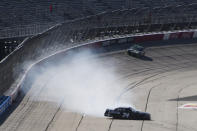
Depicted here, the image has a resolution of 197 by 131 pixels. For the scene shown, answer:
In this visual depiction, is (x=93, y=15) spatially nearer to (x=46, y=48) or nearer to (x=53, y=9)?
(x=53, y=9)

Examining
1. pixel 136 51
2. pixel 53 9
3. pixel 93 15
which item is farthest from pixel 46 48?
pixel 53 9

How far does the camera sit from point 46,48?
39.3 metres

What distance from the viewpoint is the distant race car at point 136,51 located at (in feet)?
154

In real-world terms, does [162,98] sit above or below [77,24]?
below

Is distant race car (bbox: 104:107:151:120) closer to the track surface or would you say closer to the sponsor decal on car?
the track surface

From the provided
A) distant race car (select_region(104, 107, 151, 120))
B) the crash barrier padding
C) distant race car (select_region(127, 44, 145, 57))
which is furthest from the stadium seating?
distant race car (select_region(104, 107, 151, 120))

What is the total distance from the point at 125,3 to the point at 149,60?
57.3 ft

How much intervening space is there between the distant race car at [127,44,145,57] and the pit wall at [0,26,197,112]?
1974mm

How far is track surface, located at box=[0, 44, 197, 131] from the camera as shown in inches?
1095

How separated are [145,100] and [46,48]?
1067 centimetres

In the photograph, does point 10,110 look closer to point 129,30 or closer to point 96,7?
point 129,30

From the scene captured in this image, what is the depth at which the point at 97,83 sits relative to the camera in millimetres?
38000

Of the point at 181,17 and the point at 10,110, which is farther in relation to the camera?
the point at 181,17

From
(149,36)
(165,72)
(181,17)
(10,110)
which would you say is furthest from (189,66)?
(10,110)
